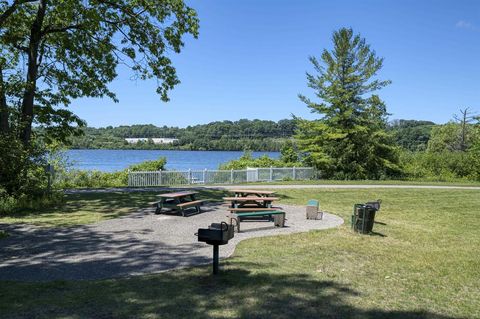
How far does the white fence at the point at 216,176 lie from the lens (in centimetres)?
2339

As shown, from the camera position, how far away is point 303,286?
5.64m

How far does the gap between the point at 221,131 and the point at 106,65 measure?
100740mm

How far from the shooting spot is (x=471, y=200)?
57.8 feet

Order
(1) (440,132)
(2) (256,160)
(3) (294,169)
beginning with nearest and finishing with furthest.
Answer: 1. (3) (294,169)
2. (2) (256,160)
3. (1) (440,132)

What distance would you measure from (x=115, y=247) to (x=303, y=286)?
424 cm

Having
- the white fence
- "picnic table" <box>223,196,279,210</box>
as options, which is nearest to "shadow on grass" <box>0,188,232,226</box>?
"picnic table" <box>223,196,279,210</box>

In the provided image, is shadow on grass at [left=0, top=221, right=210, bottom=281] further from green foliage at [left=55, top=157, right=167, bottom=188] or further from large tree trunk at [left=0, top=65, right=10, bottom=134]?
green foliage at [left=55, top=157, right=167, bottom=188]

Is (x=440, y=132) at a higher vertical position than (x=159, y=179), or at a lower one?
higher

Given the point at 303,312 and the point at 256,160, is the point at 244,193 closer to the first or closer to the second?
the point at 303,312

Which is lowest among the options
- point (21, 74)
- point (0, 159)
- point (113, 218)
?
point (113, 218)

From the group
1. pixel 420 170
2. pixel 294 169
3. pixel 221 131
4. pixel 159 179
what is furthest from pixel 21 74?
pixel 221 131

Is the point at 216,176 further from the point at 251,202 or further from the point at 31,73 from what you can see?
the point at 31,73

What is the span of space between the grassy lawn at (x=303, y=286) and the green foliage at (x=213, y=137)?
72.9m

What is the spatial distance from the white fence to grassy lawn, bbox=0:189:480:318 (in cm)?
1539
